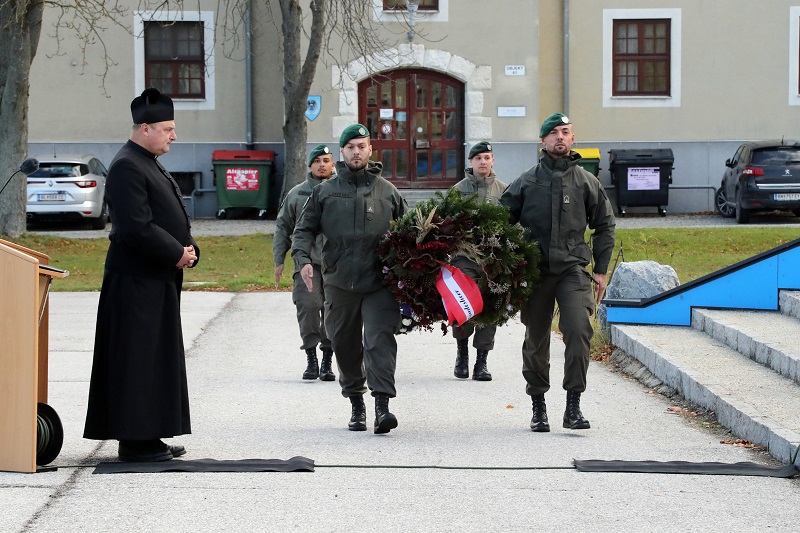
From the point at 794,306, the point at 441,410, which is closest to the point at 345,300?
the point at 441,410

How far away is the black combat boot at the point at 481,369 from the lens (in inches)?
414

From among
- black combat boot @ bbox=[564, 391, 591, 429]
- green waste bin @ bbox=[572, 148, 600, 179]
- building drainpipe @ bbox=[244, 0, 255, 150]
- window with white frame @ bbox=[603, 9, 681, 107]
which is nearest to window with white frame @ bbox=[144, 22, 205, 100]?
building drainpipe @ bbox=[244, 0, 255, 150]

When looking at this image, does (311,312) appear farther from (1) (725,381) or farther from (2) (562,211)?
(1) (725,381)

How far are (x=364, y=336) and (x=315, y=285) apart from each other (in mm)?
2253

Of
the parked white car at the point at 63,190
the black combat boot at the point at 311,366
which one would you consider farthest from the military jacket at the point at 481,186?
the parked white car at the point at 63,190

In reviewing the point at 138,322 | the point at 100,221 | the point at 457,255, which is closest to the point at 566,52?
the point at 100,221

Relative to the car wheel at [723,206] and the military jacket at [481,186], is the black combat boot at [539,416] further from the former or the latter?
the car wheel at [723,206]

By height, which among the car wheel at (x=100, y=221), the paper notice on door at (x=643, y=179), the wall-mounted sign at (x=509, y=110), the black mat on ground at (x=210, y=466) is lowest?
the black mat on ground at (x=210, y=466)

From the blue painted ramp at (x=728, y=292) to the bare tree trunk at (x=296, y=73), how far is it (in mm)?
11821

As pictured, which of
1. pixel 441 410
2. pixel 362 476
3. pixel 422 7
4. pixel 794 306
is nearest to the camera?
pixel 362 476

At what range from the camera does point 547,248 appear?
826 cm

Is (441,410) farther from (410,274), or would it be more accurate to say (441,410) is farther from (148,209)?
(148,209)

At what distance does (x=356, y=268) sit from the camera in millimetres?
8281

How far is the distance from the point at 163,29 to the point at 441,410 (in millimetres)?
21680
